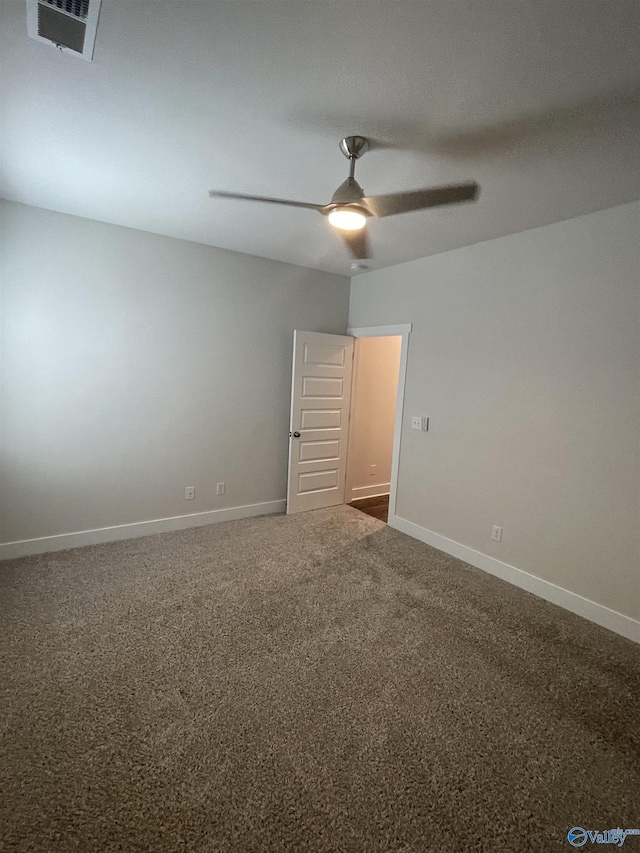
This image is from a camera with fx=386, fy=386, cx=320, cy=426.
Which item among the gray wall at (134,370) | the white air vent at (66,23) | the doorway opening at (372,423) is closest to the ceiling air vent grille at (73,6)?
the white air vent at (66,23)

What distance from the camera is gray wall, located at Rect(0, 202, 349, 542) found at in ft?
9.95

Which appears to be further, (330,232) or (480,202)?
(330,232)

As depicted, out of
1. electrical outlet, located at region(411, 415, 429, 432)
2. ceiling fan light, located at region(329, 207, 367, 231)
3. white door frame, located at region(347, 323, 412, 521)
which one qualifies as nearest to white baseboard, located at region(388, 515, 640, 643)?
white door frame, located at region(347, 323, 412, 521)

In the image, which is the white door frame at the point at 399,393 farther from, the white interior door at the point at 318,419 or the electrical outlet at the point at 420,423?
the white interior door at the point at 318,419

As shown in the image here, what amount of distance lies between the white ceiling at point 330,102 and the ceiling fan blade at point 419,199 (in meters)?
0.31

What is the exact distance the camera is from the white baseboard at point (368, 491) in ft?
16.6

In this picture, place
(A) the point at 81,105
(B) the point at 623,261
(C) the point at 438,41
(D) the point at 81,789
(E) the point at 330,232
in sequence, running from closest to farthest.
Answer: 1. (C) the point at 438,41
2. (D) the point at 81,789
3. (A) the point at 81,105
4. (B) the point at 623,261
5. (E) the point at 330,232

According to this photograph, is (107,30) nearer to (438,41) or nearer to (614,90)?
(438,41)

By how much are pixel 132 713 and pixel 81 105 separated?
2.81m

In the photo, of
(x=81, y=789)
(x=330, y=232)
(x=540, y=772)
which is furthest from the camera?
(x=330, y=232)

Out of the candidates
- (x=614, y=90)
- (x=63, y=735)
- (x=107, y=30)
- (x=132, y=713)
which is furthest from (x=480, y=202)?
(x=63, y=735)

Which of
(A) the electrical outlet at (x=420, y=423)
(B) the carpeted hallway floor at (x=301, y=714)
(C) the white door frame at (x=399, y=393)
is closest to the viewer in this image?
(B) the carpeted hallway floor at (x=301, y=714)

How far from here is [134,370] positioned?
11.4 ft

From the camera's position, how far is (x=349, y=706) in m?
A: 1.88
